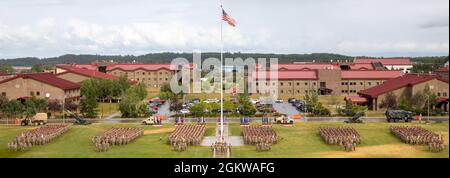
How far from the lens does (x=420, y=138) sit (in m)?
35.8

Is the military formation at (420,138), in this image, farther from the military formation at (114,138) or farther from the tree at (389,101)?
the tree at (389,101)

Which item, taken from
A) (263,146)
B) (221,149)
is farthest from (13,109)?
(263,146)

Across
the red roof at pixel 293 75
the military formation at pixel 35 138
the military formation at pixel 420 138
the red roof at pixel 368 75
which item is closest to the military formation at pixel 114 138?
the military formation at pixel 35 138

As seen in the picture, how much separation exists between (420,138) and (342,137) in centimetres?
512

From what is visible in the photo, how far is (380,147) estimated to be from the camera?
35156mm

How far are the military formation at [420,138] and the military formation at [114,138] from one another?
1892 cm

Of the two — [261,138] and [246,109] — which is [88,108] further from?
[261,138]

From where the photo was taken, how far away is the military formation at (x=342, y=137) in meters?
34.2

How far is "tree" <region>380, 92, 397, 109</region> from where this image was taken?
6394 cm

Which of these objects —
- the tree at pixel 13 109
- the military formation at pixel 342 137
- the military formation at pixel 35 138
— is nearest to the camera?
the military formation at pixel 342 137

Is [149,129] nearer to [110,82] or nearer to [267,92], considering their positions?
[110,82]

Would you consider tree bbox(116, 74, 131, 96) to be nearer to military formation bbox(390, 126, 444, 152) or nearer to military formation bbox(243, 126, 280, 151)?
military formation bbox(243, 126, 280, 151)

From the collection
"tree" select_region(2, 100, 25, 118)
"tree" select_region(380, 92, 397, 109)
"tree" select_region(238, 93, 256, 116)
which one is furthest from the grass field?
"tree" select_region(380, 92, 397, 109)

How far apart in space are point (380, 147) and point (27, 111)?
33762 mm
